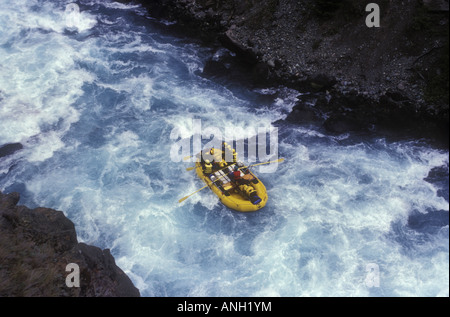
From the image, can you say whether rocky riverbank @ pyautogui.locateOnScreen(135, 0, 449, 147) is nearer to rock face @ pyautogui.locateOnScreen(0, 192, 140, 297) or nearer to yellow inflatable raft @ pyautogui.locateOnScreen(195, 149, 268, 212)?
yellow inflatable raft @ pyautogui.locateOnScreen(195, 149, 268, 212)

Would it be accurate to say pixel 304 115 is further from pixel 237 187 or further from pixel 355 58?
pixel 237 187

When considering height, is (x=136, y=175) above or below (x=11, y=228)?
below

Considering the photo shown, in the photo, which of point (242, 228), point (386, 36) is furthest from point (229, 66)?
point (242, 228)

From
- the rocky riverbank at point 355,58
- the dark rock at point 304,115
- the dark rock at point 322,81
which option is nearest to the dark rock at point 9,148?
the rocky riverbank at point 355,58

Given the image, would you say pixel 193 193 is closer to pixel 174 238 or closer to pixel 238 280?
pixel 174 238

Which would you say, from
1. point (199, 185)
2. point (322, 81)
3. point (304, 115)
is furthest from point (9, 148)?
point (322, 81)
